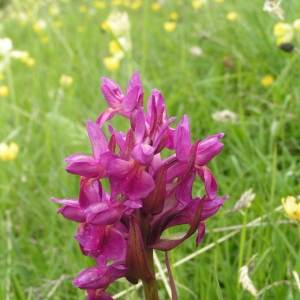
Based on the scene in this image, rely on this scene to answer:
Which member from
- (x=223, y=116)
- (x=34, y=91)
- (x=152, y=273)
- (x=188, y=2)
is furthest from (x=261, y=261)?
(x=188, y=2)

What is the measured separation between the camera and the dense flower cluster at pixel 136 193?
726 mm

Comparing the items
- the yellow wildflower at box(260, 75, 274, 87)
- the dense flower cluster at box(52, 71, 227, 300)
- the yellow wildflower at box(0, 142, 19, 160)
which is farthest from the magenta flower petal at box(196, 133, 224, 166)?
the yellow wildflower at box(260, 75, 274, 87)

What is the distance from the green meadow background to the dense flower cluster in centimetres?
17

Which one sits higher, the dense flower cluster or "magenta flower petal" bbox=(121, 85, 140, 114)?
"magenta flower petal" bbox=(121, 85, 140, 114)

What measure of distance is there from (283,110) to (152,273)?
1264 mm

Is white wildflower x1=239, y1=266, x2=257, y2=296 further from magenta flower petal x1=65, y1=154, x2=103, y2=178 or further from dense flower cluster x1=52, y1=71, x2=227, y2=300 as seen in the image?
magenta flower petal x1=65, y1=154, x2=103, y2=178

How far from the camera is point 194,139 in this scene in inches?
81.5

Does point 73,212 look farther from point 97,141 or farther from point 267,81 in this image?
point 267,81

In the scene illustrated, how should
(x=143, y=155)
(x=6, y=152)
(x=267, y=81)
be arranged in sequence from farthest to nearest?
(x=267, y=81) → (x=6, y=152) → (x=143, y=155)

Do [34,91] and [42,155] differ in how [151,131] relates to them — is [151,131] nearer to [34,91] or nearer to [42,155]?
[42,155]

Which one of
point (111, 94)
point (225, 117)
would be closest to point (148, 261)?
point (111, 94)

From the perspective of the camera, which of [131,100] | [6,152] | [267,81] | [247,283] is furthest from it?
[267,81]

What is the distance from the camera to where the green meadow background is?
1.22 m

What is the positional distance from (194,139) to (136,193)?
1382mm
